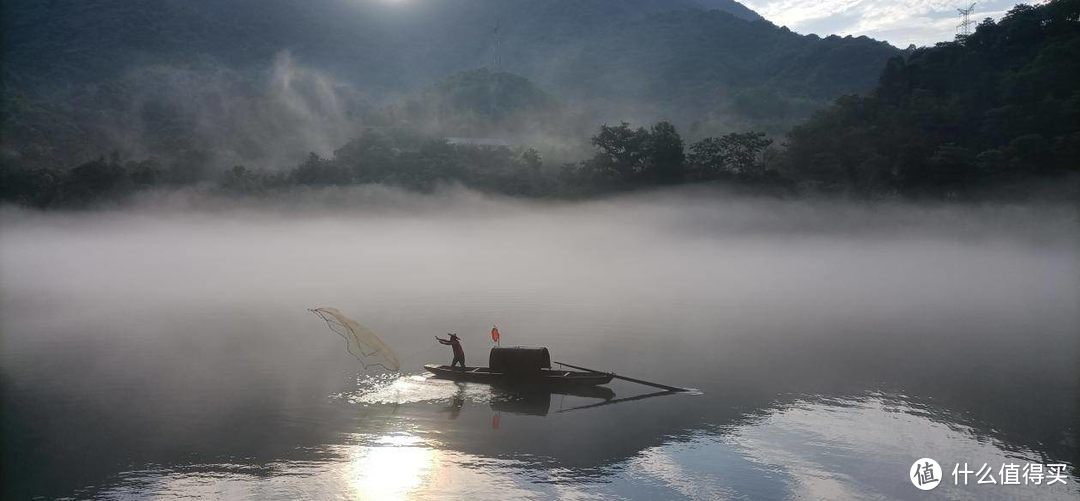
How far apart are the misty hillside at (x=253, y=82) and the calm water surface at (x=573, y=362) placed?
139ft

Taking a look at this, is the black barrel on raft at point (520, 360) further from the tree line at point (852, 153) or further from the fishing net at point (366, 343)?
the tree line at point (852, 153)

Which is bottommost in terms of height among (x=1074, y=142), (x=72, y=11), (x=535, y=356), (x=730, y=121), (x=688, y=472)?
(x=688, y=472)

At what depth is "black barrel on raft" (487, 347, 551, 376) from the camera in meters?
30.6

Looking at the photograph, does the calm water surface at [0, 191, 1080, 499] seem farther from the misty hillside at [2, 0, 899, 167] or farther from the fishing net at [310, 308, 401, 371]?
the misty hillside at [2, 0, 899, 167]

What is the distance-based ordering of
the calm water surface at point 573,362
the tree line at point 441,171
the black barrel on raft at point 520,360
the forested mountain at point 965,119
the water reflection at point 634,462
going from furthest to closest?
the tree line at point 441,171
the forested mountain at point 965,119
the black barrel on raft at point 520,360
the calm water surface at point 573,362
the water reflection at point 634,462

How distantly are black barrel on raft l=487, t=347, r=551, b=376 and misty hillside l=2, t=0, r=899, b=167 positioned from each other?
300 feet

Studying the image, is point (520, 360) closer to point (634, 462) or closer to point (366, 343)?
point (366, 343)

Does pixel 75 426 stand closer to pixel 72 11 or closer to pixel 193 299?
pixel 193 299

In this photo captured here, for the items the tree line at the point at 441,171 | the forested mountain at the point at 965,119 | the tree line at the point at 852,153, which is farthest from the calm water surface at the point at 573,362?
the tree line at the point at 441,171

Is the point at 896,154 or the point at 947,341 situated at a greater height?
the point at 896,154

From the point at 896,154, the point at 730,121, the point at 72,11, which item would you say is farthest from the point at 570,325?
the point at 72,11

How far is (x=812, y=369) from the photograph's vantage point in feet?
117

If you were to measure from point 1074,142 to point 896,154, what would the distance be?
15.8 meters

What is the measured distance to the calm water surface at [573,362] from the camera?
2356 centimetres
